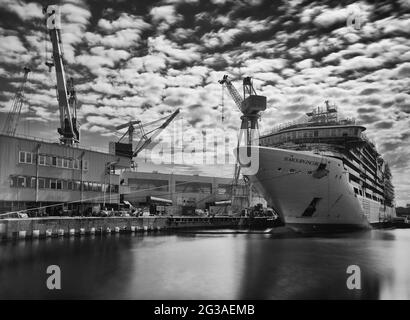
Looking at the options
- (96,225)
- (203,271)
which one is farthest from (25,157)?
(203,271)

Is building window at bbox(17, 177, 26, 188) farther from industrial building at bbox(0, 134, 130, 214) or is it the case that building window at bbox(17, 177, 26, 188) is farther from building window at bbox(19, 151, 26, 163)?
building window at bbox(19, 151, 26, 163)

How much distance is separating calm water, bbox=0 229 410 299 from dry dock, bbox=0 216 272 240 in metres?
Result: 4.65

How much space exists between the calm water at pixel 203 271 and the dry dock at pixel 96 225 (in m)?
4.65

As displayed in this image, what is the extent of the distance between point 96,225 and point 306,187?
32600mm

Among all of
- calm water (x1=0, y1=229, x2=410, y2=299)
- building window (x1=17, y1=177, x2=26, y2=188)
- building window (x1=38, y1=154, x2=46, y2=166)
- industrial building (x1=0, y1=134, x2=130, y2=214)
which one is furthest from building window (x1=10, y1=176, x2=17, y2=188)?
calm water (x1=0, y1=229, x2=410, y2=299)

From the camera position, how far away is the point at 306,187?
51812 mm

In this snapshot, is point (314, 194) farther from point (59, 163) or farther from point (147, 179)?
point (147, 179)

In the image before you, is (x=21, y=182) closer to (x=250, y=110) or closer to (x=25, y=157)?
(x=25, y=157)

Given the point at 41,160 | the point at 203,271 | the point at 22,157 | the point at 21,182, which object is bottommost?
the point at 203,271

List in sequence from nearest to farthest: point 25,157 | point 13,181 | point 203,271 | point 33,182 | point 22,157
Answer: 1. point 203,271
2. point 13,181
3. point 22,157
4. point 25,157
5. point 33,182

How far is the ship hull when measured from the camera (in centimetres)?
5172

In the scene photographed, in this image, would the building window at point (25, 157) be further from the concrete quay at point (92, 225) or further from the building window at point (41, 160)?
the concrete quay at point (92, 225)
